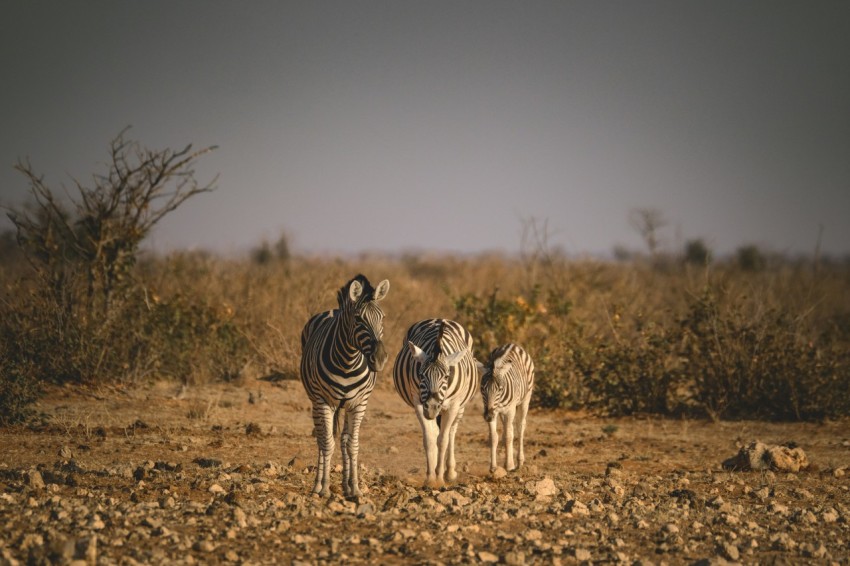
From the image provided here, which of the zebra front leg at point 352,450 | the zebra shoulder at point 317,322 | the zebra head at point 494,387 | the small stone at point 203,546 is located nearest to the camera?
the small stone at point 203,546

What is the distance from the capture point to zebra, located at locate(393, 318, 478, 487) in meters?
7.73

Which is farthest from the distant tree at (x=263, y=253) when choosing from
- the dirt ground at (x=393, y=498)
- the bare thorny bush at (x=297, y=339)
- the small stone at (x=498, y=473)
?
the small stone at (x=498, y=473)

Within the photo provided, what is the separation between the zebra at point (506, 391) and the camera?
28.6 feet

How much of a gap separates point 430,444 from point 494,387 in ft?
3.71

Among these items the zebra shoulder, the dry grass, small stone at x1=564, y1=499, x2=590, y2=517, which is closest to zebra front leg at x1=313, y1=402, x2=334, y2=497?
the zebra shoulder

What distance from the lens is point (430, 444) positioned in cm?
796

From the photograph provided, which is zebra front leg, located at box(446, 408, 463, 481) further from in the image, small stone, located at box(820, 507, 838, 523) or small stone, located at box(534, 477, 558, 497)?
small stone, located at box(820, 507, 838, 523)

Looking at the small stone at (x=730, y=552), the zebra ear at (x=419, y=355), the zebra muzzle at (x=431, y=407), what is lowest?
the small stone at (x=730, y=552)

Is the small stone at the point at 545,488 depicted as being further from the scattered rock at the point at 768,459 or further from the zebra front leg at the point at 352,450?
the scattered rock at the point at 768,459

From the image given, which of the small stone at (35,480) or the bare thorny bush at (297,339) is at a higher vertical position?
the bare thorny bush at (297,339)

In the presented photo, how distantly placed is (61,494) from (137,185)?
7.21m

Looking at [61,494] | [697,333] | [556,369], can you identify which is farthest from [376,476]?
[697,333]

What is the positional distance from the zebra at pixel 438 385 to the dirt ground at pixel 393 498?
1.15 feet

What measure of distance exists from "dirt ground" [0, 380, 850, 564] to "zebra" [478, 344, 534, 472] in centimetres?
39
